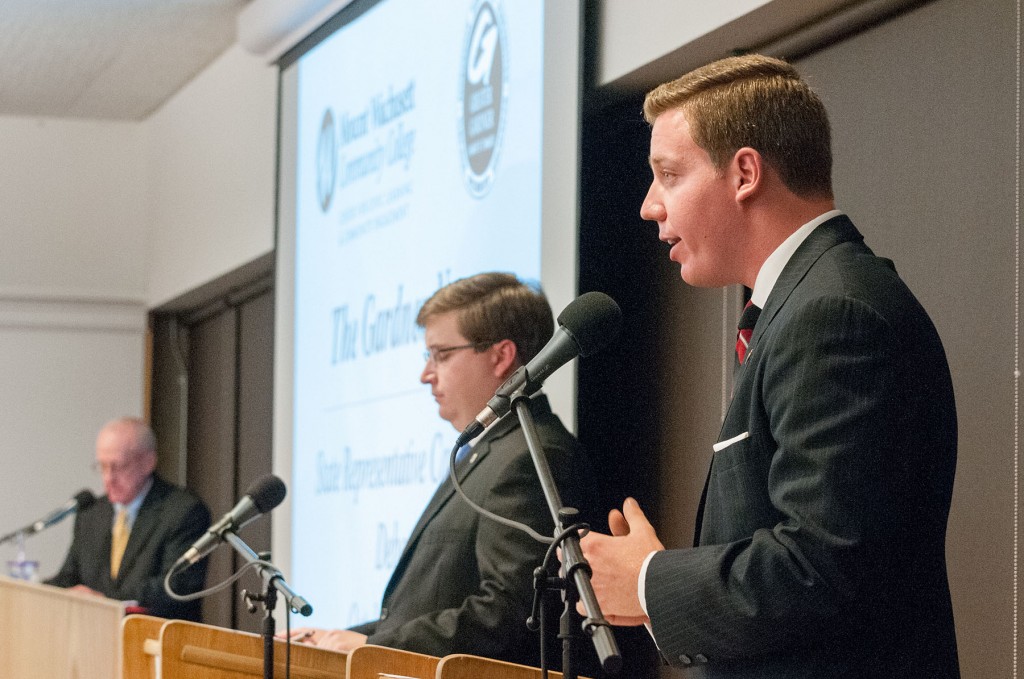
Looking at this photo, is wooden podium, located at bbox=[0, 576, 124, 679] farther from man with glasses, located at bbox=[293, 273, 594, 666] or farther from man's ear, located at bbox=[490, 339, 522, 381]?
man's ear, located at bbox=[490, 339, 522, 381]

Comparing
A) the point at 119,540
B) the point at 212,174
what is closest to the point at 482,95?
the point at 119,540

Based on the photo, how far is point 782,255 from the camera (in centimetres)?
171

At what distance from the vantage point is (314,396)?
5031 millimetres

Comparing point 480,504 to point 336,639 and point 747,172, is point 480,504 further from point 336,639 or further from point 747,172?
point 747,172

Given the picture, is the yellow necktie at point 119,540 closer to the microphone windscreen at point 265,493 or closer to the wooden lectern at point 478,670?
the microphone windscreen at point 265,493

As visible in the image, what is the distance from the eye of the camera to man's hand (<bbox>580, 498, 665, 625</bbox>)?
1.63 metres

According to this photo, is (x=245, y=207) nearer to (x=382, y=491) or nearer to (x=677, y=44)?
(x=382, y=491)

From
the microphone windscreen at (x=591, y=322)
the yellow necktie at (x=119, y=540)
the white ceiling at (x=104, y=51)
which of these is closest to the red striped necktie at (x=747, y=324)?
the microphone windscreen at (x=591, y=322)

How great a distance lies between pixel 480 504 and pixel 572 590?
994mm

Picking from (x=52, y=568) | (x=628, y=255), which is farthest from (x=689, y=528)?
(x=52, y=568)

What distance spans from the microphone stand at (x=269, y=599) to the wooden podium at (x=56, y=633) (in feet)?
1.79

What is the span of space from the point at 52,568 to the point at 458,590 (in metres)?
5.38

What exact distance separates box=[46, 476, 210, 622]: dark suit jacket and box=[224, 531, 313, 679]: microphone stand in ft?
8.06

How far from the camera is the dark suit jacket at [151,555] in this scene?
4.88 metres
